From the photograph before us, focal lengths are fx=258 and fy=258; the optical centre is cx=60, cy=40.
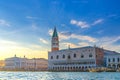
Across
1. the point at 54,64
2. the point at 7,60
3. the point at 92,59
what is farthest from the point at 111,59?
the point at 7,60

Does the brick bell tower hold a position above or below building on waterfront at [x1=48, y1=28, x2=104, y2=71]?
above

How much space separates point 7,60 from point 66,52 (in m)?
68.2

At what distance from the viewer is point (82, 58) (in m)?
106

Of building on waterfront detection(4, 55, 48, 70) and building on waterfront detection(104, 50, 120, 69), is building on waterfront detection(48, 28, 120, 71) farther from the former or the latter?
building on waterfront detection(4, 55, 48, 70)

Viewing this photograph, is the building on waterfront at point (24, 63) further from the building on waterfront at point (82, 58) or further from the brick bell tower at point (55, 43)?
the building on waterfront at point (82, 58)

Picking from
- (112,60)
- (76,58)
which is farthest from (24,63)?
(112,60)

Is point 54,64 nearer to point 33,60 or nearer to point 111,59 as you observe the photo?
point 111,59

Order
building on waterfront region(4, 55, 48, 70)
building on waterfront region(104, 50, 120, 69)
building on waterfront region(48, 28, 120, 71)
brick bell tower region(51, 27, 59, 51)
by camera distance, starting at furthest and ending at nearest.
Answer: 1. building on waterfront region(4, 55, 48, 70)
2. brick bell tower region(51, 27, 59, 51)
3. building on waterfront region(48, 28, 120, 71)
4. building on waterfront region(104, 50, 120, 69)

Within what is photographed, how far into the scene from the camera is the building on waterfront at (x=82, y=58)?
101 metres

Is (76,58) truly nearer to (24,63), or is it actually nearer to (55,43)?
(55,43)

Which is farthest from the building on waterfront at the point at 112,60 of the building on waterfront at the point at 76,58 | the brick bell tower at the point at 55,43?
the brick bell tower at the point at 55,43

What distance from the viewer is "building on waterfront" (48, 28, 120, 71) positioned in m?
101

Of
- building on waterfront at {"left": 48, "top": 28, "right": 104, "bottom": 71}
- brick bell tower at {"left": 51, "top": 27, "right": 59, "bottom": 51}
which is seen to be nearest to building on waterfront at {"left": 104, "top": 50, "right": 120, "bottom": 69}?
building on waterfront at {"left": 48, "top": 28, "right": 104, "bottom": 71}

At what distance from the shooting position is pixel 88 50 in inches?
4090
